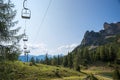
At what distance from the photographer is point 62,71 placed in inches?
4656

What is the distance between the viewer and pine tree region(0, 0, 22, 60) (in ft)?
74.9

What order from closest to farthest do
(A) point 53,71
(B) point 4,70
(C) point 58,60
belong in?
(B) point 4,70, (A) point 53,71, (C) point 58,60

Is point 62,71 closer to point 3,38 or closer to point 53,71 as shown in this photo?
point 53,71

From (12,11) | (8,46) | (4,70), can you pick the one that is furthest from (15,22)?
(4,70)

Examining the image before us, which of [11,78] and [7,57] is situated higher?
[7,57]

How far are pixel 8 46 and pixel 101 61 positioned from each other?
6145 inches

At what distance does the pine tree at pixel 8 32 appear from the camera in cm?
2283

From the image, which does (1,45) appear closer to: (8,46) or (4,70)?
(8,46)

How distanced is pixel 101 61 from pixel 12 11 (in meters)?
156

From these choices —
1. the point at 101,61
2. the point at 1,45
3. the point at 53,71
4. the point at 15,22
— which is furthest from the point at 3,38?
the point at 101,61

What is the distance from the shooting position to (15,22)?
80.6ft

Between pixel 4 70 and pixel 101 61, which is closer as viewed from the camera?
pixel 4 70

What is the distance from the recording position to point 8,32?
2344 cm

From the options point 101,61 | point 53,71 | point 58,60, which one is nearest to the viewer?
point 53,71
